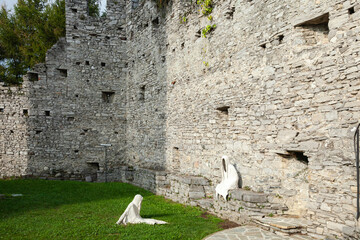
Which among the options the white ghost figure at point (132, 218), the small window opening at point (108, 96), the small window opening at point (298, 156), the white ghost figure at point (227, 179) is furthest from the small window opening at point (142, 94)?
the small window opening at point (298, 156)

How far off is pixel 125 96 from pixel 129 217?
8.74 metres

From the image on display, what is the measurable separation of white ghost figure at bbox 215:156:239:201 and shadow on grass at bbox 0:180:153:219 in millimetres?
Answer: 3314

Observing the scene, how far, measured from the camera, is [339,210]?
552 centimetres

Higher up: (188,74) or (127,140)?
(188,74)

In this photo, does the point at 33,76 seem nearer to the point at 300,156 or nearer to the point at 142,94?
the point at 142,94

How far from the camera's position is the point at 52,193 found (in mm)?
10852

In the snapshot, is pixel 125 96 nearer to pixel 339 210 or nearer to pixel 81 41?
pixel 81 41

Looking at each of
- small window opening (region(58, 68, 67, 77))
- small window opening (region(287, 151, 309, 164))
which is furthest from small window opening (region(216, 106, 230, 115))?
small window opening (region(58, 68, 67, 77))

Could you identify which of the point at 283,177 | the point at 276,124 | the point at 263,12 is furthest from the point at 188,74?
the point at 283,177

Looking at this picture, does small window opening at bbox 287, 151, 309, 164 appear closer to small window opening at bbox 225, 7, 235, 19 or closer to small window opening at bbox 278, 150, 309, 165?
small window opening at bbox 278, 150, 309, 165

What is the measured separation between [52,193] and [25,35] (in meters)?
11.3

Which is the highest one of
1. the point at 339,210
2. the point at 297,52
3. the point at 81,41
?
the point at 81,41

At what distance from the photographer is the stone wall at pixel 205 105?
5.83m

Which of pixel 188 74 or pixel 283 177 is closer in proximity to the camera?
pixel 283 177
